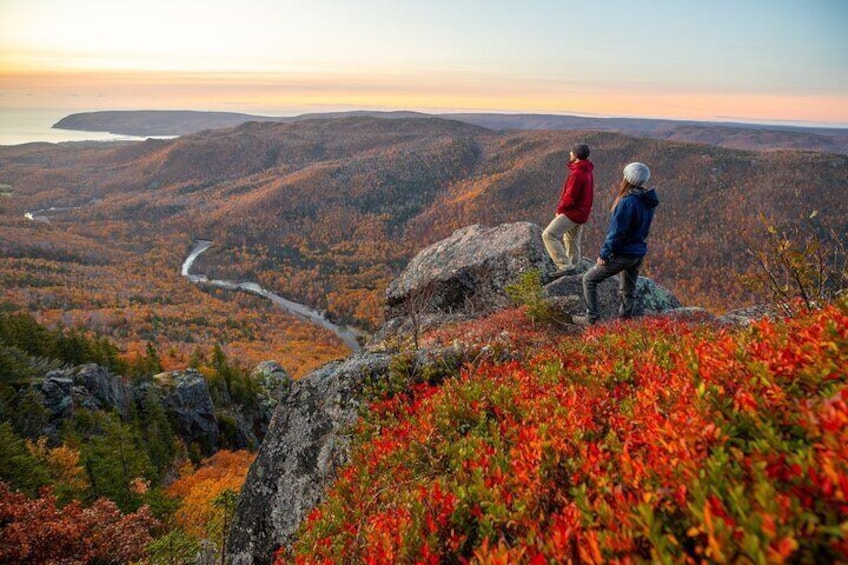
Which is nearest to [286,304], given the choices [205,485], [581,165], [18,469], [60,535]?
[205,485]

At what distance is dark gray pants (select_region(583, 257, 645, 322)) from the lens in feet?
32.5

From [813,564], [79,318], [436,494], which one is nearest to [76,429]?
[436,494]

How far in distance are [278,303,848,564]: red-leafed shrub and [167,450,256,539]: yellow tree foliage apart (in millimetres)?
31157

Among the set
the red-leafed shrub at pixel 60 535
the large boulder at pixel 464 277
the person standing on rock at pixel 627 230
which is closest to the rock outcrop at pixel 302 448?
the person standing on rock at pixel 627 230

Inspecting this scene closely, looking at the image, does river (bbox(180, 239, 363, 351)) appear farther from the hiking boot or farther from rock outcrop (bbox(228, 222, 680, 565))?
rock outcrop (bbox(228, 222, 680, 565))

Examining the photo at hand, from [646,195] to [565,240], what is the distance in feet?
16.1

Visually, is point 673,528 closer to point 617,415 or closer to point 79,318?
point 617,415

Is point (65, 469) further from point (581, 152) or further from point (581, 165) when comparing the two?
point (581, 152)

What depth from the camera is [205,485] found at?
148 feet

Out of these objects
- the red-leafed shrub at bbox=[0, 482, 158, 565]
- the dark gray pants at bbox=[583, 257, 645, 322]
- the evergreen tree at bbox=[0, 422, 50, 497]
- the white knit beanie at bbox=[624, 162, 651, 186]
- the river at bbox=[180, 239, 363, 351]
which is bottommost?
the river at bbox=[180, 239, 363, 351]

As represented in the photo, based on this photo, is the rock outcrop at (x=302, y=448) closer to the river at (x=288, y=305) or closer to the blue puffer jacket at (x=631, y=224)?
the blue puffer jacket at (x=631, y=224)

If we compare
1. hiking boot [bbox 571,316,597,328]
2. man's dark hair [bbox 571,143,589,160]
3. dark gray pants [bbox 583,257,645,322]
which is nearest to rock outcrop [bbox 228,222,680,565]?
hiking boot [bbox 571,316,597,328]

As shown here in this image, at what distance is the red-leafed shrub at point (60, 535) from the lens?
1498 cm

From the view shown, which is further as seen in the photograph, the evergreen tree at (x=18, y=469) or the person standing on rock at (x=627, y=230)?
the evergreen tree at (x=18, y=469)
